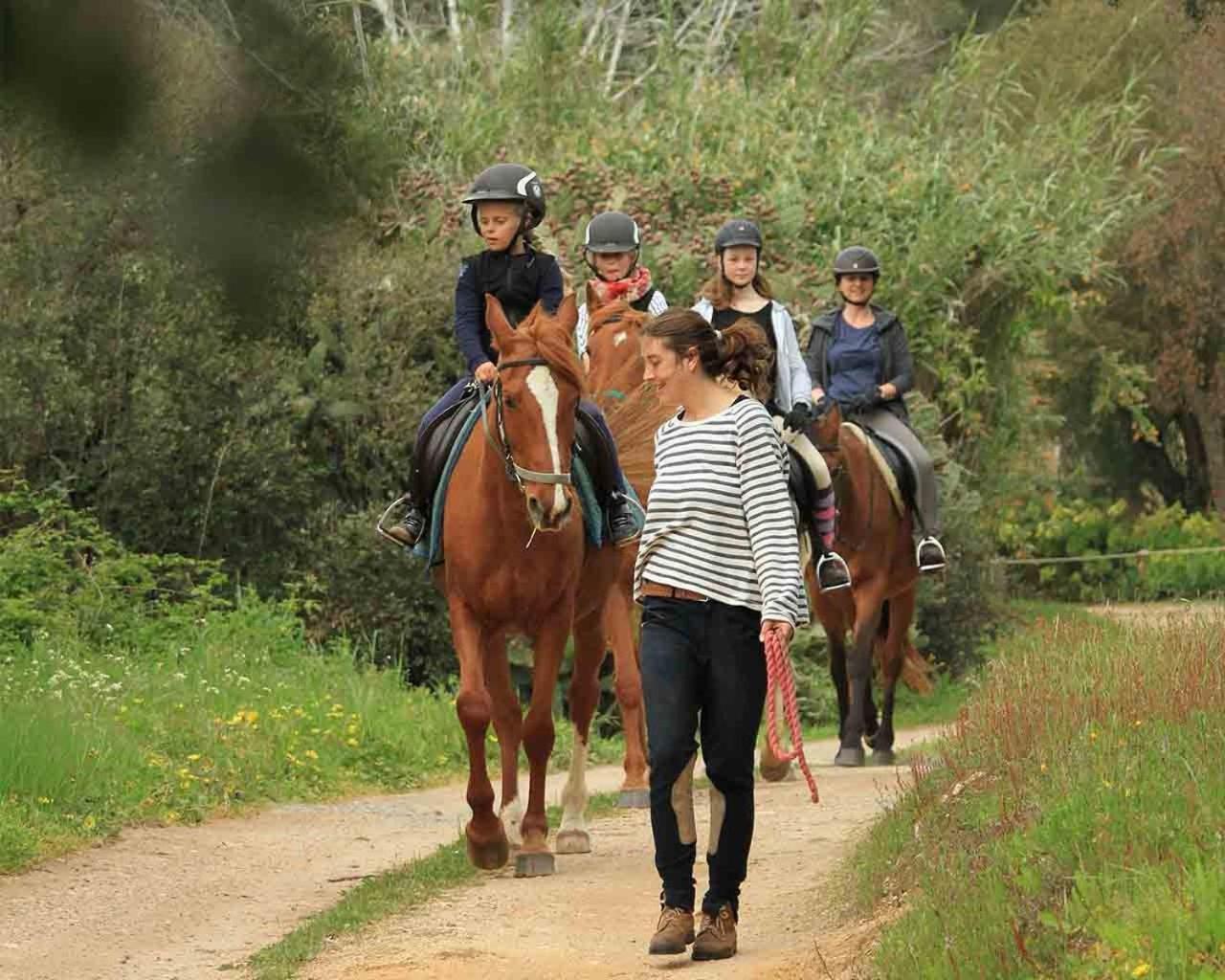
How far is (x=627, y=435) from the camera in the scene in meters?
11.9

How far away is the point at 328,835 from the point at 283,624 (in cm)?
538

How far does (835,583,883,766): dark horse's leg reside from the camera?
583 inches

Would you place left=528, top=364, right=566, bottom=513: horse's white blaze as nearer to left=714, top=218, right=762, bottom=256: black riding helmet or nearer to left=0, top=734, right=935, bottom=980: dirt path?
left=0, top=734, right=935, bottom=980: dirt path

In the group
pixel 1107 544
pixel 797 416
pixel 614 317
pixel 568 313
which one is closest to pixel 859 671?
pixel 797 416

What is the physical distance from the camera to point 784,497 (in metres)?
7.75

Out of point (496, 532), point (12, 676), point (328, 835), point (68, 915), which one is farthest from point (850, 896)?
point (12, 676)

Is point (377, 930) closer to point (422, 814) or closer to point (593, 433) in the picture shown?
point (593, 433)

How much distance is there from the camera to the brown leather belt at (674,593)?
7.73 meters

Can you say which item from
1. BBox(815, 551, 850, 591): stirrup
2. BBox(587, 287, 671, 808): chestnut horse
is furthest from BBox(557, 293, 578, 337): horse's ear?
BBox(815, 551, 850, 591): stirrup

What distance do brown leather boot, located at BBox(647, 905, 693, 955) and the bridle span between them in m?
2.11

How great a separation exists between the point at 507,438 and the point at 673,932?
2544 millimetres

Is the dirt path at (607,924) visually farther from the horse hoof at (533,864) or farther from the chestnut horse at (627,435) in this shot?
the chestnut horse at (627,435)

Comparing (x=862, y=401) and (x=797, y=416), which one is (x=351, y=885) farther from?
(x=862, y=401)

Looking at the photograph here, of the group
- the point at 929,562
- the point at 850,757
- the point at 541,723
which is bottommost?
the point at 850,757
